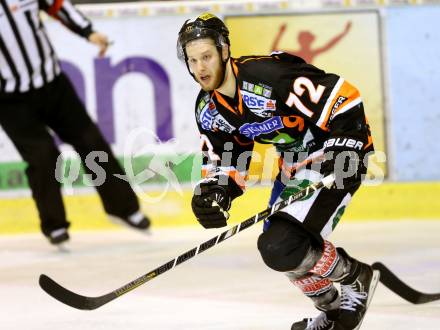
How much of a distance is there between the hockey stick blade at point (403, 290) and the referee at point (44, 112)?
6.18 ft

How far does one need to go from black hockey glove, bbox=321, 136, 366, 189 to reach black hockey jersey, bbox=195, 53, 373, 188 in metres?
0.03

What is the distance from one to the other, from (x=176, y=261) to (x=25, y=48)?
7.85 feet

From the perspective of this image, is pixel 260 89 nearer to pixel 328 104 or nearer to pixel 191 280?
pixel 328 104

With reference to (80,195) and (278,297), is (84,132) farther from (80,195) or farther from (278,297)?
(278,297)

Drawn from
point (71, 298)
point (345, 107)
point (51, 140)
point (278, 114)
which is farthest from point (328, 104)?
point (51, 140)

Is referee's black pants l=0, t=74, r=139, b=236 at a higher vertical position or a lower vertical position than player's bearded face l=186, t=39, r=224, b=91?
lower

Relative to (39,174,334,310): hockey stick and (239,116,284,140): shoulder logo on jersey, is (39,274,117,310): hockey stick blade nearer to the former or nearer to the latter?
(39,174,334,310): hockey stick

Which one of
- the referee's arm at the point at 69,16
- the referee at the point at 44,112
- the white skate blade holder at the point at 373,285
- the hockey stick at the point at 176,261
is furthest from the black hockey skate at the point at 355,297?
the referee's arm at the point at 69,16

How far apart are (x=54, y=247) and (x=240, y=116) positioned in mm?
2368

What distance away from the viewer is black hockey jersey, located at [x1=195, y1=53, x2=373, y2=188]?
2820 millimetres

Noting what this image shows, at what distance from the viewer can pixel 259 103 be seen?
2875 mm

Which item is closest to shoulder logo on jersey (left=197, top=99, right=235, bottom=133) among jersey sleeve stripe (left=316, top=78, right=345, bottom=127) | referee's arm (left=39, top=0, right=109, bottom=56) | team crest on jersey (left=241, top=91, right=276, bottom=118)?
team crest on jersey (left=241, top=91, right=276, bottom=118)

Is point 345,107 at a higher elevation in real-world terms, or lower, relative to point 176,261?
higher

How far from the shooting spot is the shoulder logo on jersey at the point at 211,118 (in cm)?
295
